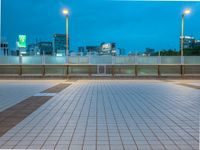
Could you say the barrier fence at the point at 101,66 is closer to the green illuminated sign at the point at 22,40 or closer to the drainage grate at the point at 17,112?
the green illuminated sign at the point at 22,40

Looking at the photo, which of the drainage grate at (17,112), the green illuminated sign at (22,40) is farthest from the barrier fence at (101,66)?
the drainage grate at (17,112)

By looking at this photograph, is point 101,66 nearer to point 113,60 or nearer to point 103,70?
point 103,70

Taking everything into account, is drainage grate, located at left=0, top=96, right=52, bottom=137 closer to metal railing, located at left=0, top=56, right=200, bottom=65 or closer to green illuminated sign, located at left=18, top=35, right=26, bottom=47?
metal railing, located at left=0, top=56, right=200, bottom=65

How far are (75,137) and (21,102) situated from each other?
5.46 metres

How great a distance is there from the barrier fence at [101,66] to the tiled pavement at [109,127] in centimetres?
1557

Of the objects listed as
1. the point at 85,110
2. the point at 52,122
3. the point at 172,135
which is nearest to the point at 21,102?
the point at 85,110

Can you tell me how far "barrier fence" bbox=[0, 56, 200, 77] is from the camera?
85.7 ft

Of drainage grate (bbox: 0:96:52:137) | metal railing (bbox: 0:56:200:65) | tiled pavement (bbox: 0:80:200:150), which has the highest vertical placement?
metal railing (bbox: 0:56:200:65)

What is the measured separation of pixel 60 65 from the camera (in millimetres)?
26422

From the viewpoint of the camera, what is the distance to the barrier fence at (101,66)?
26.1 m

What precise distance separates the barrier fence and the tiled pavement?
15567 millimetres

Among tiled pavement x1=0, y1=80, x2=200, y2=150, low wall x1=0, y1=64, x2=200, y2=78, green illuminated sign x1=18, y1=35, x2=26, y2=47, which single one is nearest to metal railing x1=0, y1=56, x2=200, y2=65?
low wall x1=0, y1=64, x2=200, y2=78

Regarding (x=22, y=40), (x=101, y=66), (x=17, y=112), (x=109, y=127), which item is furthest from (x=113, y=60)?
(x=109, y=127)

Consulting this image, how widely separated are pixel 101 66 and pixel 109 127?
1976 centimetres
